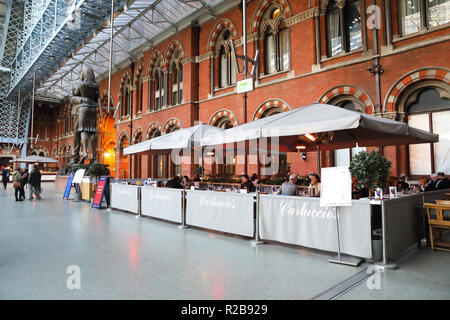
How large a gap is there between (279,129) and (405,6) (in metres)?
8.30

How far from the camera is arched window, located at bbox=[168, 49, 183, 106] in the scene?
1842 centimetres

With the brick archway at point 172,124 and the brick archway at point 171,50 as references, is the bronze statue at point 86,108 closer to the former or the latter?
the brick archway at point 172,124

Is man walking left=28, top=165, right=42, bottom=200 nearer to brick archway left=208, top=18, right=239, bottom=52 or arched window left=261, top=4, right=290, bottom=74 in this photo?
brick archway left=208, top=18, right=239, bottom=52

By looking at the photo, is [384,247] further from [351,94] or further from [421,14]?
[421,14]

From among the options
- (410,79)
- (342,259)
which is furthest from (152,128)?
(342,259)

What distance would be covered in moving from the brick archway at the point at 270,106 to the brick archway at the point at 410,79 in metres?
3.86

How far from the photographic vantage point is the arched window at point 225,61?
15516 millimetres

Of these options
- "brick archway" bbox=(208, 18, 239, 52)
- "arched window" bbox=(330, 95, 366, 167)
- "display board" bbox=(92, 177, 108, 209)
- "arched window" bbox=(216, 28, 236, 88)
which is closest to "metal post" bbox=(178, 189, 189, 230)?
"display board" bbox=(92, 177, 108, 209)

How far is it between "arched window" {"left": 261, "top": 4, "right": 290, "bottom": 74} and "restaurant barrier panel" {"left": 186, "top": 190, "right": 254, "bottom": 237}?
8.81 meters

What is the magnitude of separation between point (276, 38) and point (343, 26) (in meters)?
3.16

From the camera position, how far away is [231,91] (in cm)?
1506

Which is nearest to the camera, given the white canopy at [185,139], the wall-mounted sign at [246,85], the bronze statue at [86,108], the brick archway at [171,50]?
the white canopy at [185,139]

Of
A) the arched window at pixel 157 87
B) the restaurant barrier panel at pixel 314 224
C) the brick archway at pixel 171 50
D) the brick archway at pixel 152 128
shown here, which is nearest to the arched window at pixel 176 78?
the brick archway at pixel 171 50

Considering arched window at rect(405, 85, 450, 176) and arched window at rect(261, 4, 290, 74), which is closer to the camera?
arched window at rect(405, 85, 450, 176)
